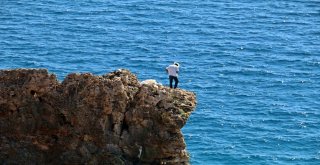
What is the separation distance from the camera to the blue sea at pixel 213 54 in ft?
301

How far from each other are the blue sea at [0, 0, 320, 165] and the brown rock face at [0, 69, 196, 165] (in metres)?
30.3

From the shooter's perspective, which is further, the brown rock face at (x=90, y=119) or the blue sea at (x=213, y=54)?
the blue sea at (x=213, y=54)

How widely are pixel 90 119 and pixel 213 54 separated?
66.1m

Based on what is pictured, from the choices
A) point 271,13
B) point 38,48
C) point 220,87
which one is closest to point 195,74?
point 220,87

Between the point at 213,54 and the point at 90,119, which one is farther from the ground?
the point at 213,54

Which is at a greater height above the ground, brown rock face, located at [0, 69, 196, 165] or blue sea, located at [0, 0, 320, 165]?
blue sea, located at [0, 0, 320, 165]

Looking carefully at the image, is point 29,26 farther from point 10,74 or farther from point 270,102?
point 10,74

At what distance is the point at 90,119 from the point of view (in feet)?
179

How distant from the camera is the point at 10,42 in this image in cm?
12162

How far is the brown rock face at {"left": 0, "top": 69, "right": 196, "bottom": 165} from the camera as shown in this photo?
2120 inches

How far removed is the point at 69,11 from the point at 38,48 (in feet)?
60.8

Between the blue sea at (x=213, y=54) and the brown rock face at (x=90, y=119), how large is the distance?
3033 cm

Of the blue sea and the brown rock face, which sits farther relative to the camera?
the blue sea

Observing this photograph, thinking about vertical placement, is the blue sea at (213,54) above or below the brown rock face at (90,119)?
above
